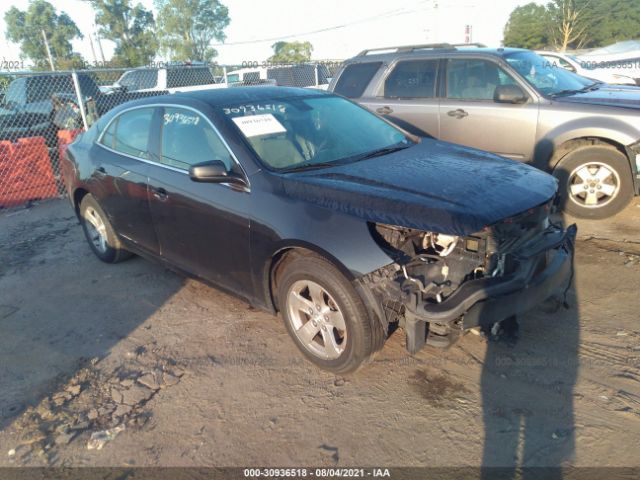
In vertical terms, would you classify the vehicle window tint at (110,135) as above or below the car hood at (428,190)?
above

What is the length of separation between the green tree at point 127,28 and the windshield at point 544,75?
50.2 meters

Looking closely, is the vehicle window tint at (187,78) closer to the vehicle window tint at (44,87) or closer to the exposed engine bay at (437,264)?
the vehicle window tint at (44,87)

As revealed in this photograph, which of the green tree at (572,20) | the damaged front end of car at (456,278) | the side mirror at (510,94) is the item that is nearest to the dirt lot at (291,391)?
the damaged front end of car at (456,278)

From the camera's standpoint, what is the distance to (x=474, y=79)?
6273 mm

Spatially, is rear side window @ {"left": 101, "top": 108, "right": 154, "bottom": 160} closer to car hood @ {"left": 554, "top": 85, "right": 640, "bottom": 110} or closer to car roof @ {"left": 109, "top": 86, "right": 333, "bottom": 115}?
car roof @ {"left": 109, "top": 86, "right": 333, "bottom": 115}

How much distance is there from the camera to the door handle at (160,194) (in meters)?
3.89

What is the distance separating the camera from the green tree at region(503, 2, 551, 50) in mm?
54688

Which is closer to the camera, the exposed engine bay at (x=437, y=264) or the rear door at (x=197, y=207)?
the exposed engine bay at (x=437, y=264)

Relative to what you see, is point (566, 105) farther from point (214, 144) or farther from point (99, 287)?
point (99, 287)

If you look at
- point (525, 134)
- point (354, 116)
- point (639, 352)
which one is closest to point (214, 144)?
point (354, 116)

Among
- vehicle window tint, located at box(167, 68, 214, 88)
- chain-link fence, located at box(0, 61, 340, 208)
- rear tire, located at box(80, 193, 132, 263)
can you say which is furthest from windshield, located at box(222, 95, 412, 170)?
vehicle window tint, located at box(167, 68, 214, 88)

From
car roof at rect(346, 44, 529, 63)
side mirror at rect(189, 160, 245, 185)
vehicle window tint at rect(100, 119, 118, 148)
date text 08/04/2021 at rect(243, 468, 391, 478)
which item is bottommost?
date text 08/04/2021 at rect(243, 468, 391, 478)

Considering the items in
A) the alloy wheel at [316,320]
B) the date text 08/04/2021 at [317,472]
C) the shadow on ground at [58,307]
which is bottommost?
the date text 08/04/2021 at [317,472]

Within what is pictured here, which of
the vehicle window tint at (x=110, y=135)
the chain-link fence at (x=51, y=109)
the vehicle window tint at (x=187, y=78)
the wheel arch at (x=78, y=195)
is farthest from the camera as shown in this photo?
the vehicle window tint at (x=187, y=78)
